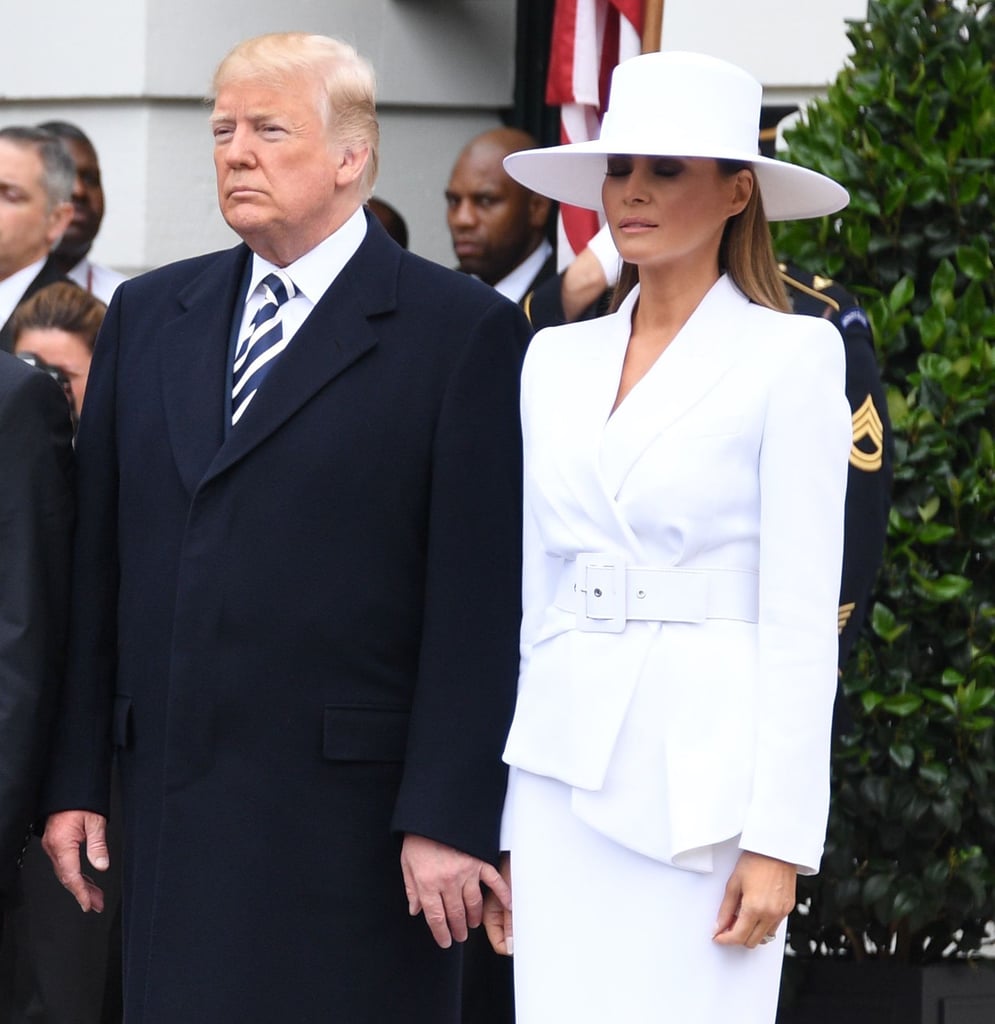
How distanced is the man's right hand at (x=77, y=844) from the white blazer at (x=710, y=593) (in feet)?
2.54

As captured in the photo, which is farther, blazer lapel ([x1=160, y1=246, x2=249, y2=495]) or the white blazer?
blazer lapel ([x1=160, y1=246, x2=249, y2=495])

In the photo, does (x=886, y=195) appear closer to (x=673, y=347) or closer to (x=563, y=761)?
(x=673, y=347)

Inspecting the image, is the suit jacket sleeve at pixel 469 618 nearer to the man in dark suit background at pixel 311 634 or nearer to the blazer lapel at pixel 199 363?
the man in dark suit background at pixel 311 634

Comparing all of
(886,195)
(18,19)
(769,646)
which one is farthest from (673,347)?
(18,19)

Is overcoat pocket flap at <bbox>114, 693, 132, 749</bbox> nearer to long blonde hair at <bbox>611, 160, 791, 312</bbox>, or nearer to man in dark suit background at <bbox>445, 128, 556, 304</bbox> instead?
long blonde hair at <bbox>611, 160, 791, 312</bbox>

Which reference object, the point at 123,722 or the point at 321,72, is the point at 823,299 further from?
the point at 123,722

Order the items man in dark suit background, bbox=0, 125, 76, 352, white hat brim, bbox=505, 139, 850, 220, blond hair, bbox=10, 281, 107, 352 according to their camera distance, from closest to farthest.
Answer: white hat brim, bbox=505, 139, 850, 220 → blond hair, bbox=10, 281, 107, 352 → man in dark suit background, bbox=0, 125, 76, 352

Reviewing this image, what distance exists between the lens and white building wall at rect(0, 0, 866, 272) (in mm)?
6988

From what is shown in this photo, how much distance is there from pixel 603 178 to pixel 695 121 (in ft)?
1.12

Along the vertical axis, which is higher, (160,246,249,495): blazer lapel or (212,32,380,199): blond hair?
(212,32,380,199): blond hair

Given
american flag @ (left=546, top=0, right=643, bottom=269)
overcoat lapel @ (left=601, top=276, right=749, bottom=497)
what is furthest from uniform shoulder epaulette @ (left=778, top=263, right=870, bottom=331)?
american flag @ (left=546, top=0, right=643, bottom=269)

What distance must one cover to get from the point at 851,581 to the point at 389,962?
1.19 m

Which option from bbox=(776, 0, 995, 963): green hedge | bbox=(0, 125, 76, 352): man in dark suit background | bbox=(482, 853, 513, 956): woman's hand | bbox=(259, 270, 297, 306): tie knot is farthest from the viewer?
bbox=(0, 125, 76, 352): man in dark suit background

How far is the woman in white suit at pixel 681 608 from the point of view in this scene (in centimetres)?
292
